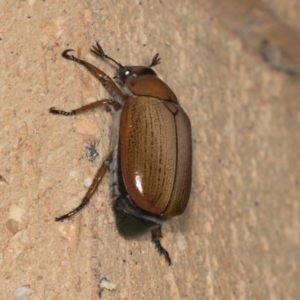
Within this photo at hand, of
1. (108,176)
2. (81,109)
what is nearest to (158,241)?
(108,176)

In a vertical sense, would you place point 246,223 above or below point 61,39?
below

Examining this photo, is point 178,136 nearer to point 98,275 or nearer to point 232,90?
point 98,275

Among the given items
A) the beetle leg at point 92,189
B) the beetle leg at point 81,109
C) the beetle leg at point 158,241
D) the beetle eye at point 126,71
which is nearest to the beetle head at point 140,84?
the beetle eye at point 126,71

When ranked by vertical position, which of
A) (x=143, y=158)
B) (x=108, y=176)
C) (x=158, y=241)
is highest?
(x=143, y=158)

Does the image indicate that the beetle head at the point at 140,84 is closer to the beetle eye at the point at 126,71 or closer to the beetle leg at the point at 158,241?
the beetle eye at the point at 126,71

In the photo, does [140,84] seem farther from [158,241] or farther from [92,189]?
[158,241]

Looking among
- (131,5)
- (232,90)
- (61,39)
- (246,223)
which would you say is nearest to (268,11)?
(232,90)
